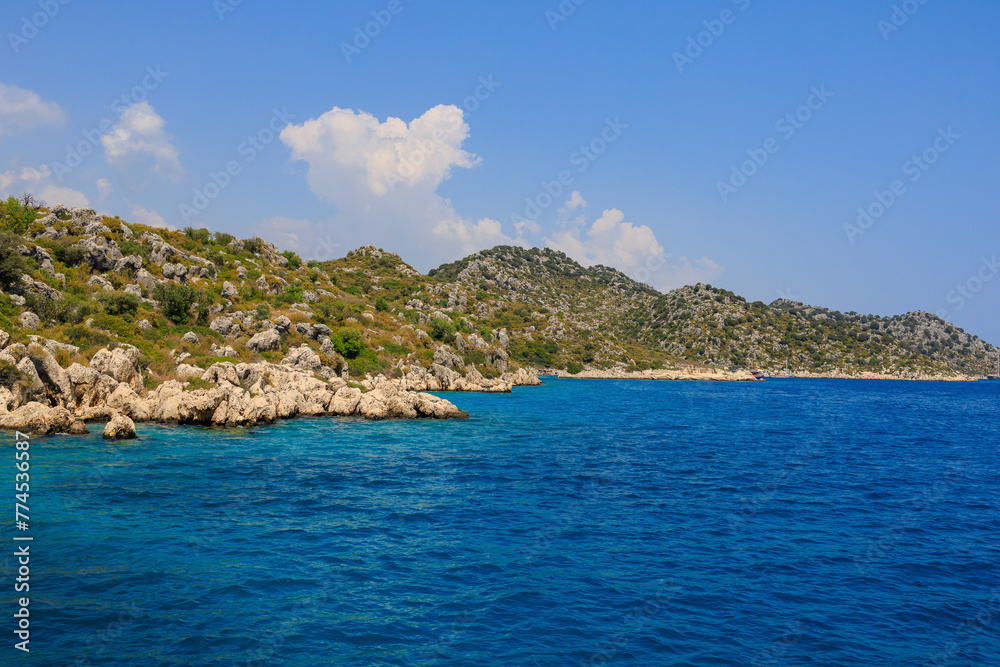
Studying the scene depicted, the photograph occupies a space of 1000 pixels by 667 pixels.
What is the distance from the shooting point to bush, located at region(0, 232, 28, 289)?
164ft

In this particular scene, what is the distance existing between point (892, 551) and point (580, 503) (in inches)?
495

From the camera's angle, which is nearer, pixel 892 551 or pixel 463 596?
pixel 463 596

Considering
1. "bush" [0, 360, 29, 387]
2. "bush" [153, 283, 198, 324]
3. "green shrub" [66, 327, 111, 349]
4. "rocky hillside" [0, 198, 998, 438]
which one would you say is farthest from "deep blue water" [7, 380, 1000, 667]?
"bush" [153, 283, 198, 324]

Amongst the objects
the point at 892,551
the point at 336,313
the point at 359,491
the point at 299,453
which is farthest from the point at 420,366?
the point at 892,551

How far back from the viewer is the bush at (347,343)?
81438 millimetres

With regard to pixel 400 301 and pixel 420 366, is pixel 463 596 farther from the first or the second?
pixel 400 301

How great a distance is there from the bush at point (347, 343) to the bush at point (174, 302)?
65.7 feet

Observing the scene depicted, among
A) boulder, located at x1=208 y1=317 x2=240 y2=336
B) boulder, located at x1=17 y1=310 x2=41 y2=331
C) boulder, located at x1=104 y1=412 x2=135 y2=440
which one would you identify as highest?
boulder, located at x1=208 y1=317 x2=240 y2=336

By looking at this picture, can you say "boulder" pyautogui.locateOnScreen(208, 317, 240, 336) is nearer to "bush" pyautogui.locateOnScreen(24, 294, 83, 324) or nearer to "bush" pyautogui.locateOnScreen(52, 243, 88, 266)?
"bush" pyautogui.locateOnScreen(24, 294, 83, 324)

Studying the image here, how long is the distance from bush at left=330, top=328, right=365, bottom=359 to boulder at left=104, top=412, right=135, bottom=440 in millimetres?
44327

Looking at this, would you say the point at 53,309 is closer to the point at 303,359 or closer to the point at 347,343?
the point at 303,359

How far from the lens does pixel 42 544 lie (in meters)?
17.7

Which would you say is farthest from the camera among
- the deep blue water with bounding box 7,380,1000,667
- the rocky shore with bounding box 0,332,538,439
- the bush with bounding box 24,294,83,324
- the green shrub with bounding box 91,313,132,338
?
the green shrub with bounding box 91,313,132,338

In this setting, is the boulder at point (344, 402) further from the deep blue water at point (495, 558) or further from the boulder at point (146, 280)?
the boulder at point (146, 280)
